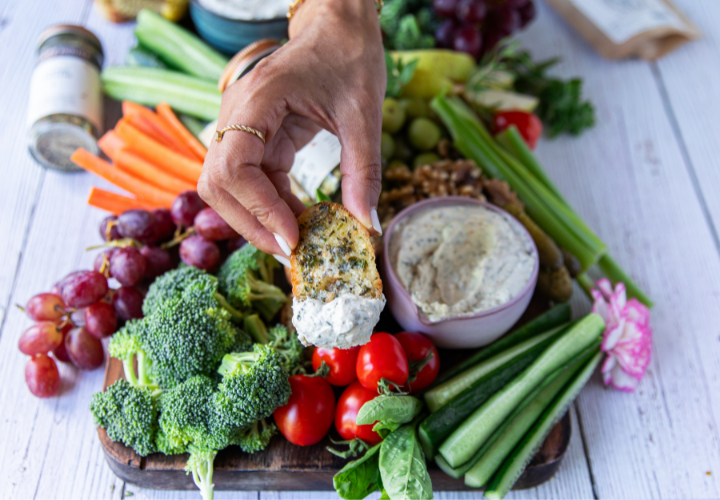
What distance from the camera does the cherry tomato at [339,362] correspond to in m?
1.69

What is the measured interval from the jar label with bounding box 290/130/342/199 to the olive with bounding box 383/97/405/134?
39 centimetres

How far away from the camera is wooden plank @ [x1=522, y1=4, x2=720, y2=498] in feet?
6.08

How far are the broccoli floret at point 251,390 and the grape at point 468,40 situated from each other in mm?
1868

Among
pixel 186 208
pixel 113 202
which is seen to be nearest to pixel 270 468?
pixel 186 208

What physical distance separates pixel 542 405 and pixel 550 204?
2.84ft

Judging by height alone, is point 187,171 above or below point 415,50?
below

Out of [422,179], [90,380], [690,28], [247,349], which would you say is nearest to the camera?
[247,349]

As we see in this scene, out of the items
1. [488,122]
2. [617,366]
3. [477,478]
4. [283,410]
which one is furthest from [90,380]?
[488,122]

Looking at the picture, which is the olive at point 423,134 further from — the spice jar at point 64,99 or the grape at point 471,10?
the spice jar at point 64,99

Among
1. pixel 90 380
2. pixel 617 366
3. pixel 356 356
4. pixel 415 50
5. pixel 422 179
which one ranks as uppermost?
pixel 415 50

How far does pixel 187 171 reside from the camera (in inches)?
87.8

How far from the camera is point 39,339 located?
72.9 inches

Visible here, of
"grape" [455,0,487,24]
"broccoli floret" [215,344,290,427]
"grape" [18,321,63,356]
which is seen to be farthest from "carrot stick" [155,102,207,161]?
"grape" [455,0,487,24]

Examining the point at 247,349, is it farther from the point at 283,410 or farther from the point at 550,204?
the point at 550,204
